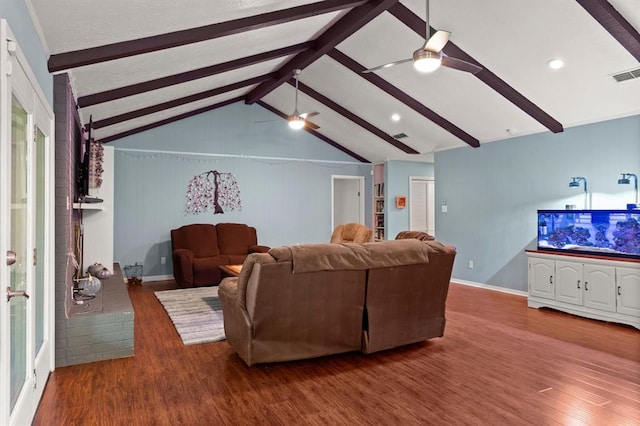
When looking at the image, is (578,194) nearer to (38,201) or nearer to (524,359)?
(524,359)

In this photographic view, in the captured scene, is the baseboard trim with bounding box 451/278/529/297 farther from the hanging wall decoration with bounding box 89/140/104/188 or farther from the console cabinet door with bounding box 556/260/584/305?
the hanging wall decoration with bounding box 89/140/104/188

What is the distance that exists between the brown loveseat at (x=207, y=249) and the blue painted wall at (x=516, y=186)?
3.45 metres

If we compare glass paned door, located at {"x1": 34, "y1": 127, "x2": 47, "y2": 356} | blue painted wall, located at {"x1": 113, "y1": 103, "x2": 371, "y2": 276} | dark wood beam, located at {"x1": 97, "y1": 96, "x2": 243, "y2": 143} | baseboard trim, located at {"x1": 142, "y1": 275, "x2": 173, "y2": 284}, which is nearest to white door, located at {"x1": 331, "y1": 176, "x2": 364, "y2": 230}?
blue painted wall, located at {"x1": 113, "y1": 103, "x2": 371, "y2": 276}

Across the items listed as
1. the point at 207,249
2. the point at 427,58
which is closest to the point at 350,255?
the point at 427,58

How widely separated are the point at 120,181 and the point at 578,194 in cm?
703

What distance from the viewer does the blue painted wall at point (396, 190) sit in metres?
8.73

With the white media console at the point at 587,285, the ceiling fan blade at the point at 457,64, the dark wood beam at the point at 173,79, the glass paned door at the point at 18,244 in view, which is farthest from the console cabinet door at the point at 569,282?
the glass paned door at the point at 18,244

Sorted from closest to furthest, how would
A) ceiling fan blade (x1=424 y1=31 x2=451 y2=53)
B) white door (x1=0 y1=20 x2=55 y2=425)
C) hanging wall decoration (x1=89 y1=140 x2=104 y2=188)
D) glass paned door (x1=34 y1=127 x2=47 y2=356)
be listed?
white door (x1=0 y1=20 x2=55 y2=425) < glass paned door (x1=34 y1=127 x2=47 y2=356) < ceiling fan blade (x1=424 y1=31 x2=451 y2=53) < hanging wall decoration (x1=89 y1=140 x2=104 y2=188)

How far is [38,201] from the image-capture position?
108 inches

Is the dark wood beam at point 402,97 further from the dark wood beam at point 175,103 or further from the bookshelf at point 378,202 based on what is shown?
the bookshelf at point 378,202

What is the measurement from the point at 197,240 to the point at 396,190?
430 centimetres

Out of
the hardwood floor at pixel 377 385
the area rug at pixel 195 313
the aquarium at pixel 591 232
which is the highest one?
the aquarium at pixel 591 232

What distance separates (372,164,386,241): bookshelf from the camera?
916 centimetres

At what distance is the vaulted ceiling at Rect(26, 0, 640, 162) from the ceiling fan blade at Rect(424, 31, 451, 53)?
0.96m
